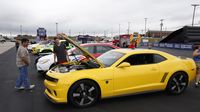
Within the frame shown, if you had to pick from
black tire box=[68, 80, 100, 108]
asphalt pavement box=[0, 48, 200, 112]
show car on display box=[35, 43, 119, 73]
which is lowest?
asphalt pavement box=[0, 48, 200, 112]

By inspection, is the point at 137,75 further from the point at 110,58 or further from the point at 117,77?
the point at 110,58

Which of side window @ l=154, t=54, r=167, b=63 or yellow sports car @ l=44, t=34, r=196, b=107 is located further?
side window @ l=154, t=54, r=167, b=63

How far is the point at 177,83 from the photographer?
18.7 feet

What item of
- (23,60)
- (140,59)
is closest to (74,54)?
(23,60)

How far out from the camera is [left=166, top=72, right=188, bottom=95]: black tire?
5617 millimetres

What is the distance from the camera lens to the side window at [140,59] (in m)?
5.25

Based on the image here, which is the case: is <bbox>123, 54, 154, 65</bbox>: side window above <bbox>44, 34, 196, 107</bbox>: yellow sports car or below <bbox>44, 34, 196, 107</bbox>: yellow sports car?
above

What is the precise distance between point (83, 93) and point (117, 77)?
941 millimetres

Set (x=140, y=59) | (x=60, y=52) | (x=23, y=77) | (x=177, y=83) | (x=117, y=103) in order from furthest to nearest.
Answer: (x=60, y=52), (x=23, y=77), (x=177, y=83), (x=140, y=59), (x=117, y=103)

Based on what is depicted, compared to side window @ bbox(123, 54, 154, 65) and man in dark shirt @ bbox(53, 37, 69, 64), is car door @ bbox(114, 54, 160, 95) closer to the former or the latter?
side window @ bbox(123, 54, 154, 65)

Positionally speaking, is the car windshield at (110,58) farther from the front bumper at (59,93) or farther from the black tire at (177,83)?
the black tire at (177,83)

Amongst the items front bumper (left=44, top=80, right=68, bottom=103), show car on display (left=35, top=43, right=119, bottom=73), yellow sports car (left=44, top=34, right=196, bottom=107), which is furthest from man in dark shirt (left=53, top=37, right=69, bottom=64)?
front bumper (left=44, top=80, right=68, bottom=103)

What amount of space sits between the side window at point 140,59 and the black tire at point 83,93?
1.19 metres

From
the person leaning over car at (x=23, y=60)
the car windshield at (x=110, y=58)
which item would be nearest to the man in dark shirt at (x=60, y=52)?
the person leaning over car at (x=23, y=60)
